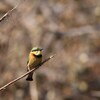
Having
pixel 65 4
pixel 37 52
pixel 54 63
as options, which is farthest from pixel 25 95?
pixel 37 52

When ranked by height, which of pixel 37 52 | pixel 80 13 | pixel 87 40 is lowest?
pixel 37 52

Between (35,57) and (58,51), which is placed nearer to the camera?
(35,57)

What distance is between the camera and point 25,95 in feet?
28.2

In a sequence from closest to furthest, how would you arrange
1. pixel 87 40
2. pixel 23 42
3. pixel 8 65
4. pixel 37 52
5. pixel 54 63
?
pixel 37 52 → pixel 8 65 → pixel 23 42 → pixel 54 63 → pixel 87 40

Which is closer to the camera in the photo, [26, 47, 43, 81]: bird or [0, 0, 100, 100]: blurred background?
[26, 47, 43, 81]: bird

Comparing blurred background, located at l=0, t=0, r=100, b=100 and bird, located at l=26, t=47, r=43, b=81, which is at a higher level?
blurred background, located at l=0, t=0, r=100, b=100

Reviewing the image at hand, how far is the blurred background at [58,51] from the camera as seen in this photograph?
8.30 m

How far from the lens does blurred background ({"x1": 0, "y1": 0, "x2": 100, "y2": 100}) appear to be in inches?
327

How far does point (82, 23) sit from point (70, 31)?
3.89 feet

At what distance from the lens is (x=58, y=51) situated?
9242mm

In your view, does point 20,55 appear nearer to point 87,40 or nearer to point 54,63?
point 54,63

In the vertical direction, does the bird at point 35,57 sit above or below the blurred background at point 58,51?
below

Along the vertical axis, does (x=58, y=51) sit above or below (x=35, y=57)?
above

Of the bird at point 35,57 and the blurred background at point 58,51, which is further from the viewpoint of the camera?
the blurred background at point 58,51
